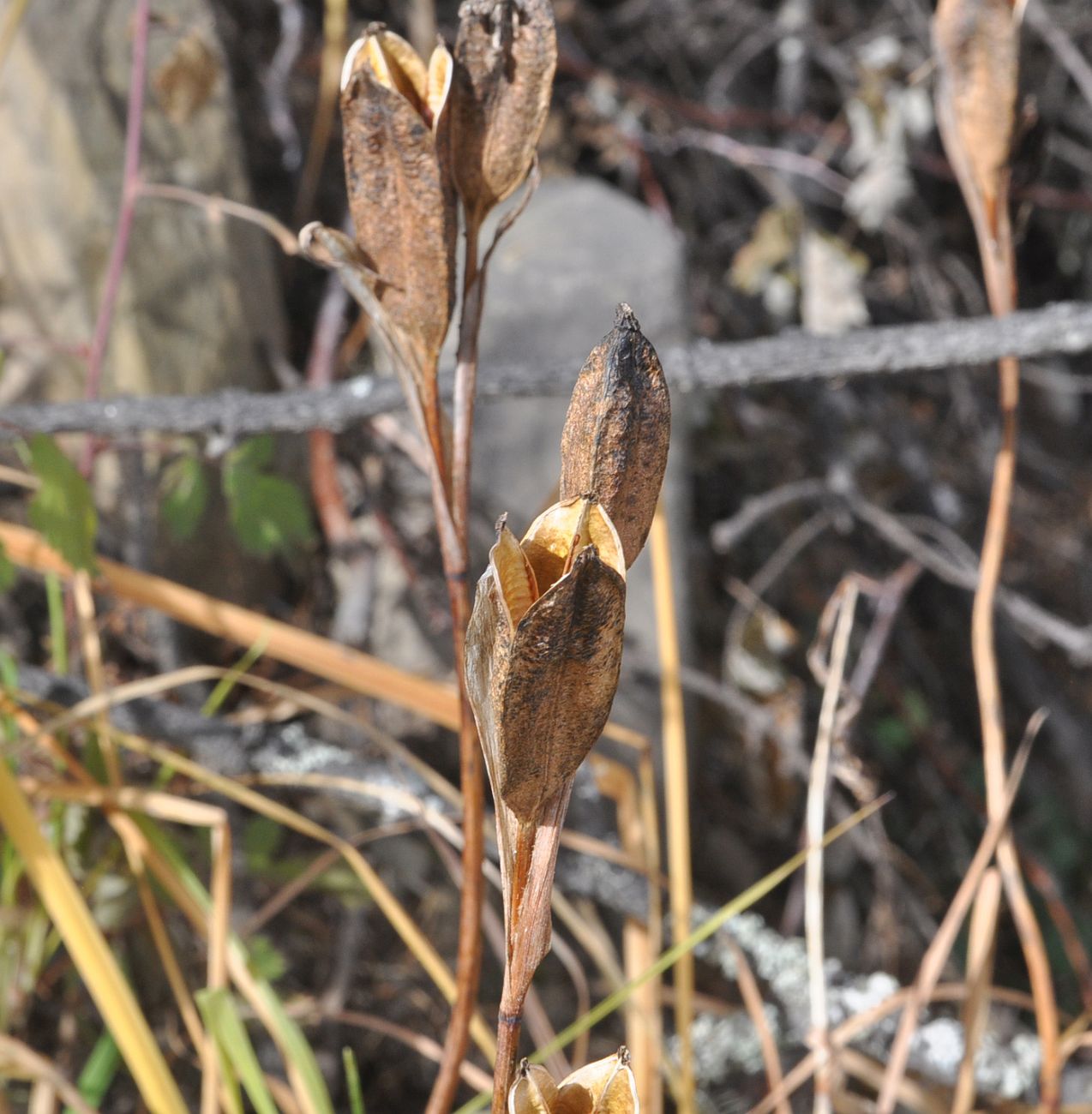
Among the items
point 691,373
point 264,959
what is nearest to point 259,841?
point 264,959

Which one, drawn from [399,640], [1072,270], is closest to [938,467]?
[1072,270]

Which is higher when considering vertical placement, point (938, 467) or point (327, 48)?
point (327, 48)

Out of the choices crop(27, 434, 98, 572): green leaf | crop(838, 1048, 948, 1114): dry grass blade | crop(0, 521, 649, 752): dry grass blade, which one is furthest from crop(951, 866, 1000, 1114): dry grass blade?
crop(27, 434, 98, 572): green leaf

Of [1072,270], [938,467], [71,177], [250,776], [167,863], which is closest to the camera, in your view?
[167,863]

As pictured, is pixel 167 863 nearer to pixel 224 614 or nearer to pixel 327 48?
pixel 224 614

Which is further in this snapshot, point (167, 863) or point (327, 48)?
point (327, 48)

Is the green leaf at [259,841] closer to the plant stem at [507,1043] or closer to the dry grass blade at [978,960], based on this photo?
the dry grass blade at [978,960]
